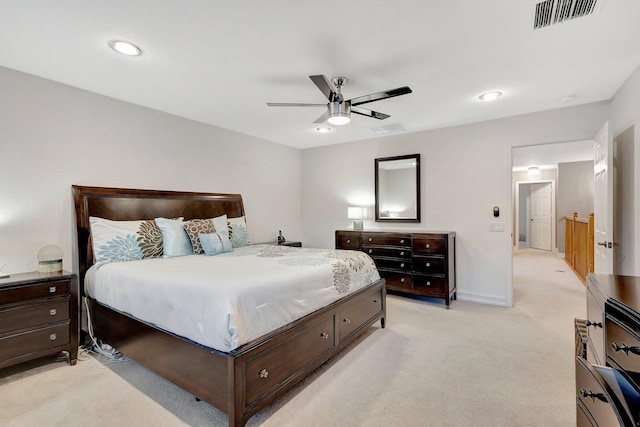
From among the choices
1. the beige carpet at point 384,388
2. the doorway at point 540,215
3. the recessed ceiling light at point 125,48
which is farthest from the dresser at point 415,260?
the doorway at point 540,215

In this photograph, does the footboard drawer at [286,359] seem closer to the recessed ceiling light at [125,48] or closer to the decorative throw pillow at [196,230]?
the decorative throw pillow at [196,230]

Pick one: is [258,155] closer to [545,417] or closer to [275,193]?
[275,193]

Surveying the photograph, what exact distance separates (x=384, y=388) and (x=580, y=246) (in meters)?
6.04

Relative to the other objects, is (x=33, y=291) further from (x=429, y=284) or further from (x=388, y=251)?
(x=429, y=284)

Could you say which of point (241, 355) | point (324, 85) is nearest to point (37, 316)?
point (241, 355)

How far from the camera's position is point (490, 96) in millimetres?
3260

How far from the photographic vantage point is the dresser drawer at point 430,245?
393 cm

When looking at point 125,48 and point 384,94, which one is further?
point 384,94

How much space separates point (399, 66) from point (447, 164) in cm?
228

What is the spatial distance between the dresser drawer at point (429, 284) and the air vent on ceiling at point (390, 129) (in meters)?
2.17

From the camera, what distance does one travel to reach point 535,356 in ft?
8.64

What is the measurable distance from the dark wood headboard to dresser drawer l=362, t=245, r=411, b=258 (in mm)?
2122

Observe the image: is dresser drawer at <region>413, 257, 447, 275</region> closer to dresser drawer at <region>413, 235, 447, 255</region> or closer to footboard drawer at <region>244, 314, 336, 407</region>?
dresser drawer at <region>413, 235, 447, 255</region>

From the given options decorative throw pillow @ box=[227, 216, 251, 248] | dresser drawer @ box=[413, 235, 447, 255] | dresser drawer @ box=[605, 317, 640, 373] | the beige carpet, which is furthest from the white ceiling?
the beige carpet
